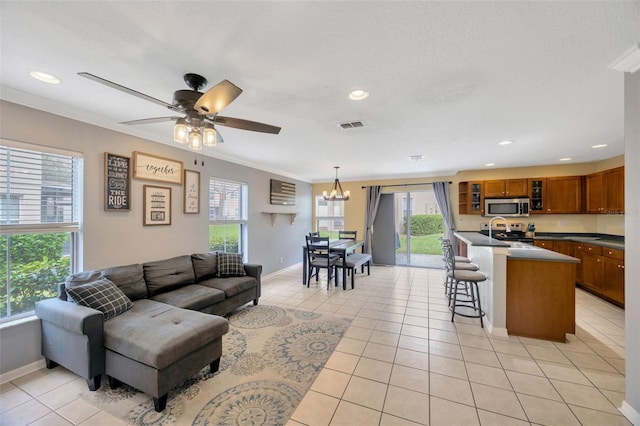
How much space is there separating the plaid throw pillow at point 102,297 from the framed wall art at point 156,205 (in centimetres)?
103

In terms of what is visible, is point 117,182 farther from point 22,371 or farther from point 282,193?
point 282,193

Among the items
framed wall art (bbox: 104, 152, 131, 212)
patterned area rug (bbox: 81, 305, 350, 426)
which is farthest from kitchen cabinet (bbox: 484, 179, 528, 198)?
framed wall art (bbox: 104, 152, 131, 212)

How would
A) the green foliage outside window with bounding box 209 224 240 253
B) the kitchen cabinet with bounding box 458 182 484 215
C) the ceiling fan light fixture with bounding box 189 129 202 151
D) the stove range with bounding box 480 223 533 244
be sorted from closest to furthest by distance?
the ceiling fan light fixture with bounding box 189 129 202 151 → the green foliage outside window with bounding box 209 224 240 253 → the stove range with bounding box 480 223 533 244 → the kitchen cabinet with bounding box 458 182 484 215

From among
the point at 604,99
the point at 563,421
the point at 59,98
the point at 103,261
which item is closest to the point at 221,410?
the point at 103,261

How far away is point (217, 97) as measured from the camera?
1529 mm

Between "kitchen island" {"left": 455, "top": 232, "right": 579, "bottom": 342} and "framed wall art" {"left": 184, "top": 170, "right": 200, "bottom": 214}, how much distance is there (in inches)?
163

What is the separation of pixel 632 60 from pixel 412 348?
9.37 feet

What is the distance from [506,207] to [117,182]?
22.7 feet

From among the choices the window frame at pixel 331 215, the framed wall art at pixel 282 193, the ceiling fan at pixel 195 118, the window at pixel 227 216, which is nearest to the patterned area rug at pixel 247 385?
the window at pixel 227 216

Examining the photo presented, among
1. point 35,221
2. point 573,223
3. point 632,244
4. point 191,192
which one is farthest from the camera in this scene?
point 573,223

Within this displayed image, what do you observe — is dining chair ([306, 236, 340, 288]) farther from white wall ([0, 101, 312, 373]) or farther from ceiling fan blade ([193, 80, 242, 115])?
ceiling fan blade ([193, 80, 242, 115])

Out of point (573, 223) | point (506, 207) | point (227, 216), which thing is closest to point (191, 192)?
point (227, 216)

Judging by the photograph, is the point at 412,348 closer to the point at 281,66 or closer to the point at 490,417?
the point at 490,417

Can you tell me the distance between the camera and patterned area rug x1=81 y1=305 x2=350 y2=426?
179 centimetres
